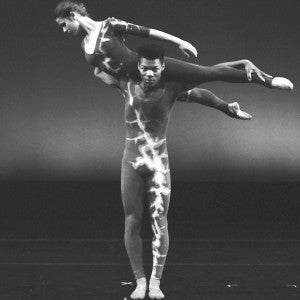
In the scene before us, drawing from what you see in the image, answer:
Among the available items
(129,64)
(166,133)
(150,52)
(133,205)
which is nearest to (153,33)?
(150,52)

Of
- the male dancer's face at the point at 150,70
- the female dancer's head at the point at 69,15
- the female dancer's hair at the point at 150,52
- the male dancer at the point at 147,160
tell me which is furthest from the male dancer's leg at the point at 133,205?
the female dancer's head at the point at 69,15

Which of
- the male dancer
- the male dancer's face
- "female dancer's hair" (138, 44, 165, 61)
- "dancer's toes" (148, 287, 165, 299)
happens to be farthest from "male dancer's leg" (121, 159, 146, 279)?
"female dancer's hair" (138, 44, 165, 61)

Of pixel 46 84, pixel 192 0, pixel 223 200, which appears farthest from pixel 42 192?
pixel 192 0

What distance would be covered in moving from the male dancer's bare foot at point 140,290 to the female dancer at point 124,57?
923 mm

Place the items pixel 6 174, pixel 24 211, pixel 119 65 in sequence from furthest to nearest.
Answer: pixel 6 174 → pixel 24 211 → pixel 119 65

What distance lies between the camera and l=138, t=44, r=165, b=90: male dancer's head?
334cm

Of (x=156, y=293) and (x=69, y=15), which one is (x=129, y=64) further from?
(x=156, y=293)

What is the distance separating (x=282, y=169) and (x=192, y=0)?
159 cm

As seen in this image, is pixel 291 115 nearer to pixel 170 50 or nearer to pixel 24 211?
pixel 170 50

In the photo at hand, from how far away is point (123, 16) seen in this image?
6.29m

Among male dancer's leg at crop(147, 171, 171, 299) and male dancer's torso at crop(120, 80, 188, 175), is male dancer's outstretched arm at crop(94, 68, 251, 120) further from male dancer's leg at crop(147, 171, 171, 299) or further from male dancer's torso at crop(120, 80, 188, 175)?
male dancer's leg at crop(147, 171, 171, 299)

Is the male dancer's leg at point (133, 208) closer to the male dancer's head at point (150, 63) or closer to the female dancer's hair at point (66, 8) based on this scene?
the male dancer's head at point (150, 63)

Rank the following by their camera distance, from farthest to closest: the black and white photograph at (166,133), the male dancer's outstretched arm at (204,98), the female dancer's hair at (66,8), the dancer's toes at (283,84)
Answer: the black and white photograph at (166,133) → the male dancer's outstretched arm at (204,98) → the female dancer's hair at (66,8) → the dancer's toes at (283,84)

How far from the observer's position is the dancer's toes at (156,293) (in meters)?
3.38
